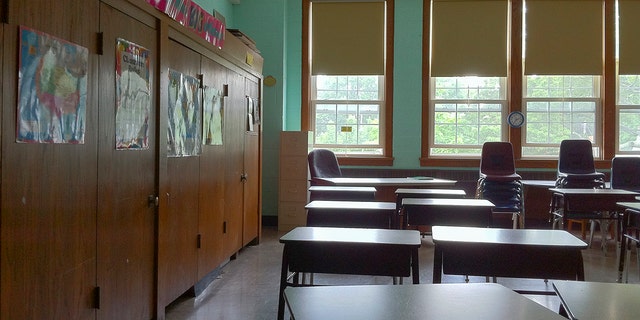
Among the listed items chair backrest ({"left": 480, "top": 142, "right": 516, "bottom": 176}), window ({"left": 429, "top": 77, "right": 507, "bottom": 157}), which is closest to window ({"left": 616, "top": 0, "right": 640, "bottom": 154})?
window ({"left": 429, "top": 77, "right": 507, "bottom": 157})

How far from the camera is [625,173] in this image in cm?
669

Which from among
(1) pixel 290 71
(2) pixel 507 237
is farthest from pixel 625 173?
(2) pixel 507 237

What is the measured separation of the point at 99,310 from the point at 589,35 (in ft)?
23.7

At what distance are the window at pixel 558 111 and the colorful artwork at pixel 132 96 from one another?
234 inches

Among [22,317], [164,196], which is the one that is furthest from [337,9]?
[22,317]

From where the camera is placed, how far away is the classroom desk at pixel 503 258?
9.20 feet

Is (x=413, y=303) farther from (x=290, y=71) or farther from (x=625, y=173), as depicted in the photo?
(x=290, y=71)

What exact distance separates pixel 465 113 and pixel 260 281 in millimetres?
4391

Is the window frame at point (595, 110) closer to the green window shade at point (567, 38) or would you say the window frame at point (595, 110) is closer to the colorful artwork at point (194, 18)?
the green window shade at point (567, 38)

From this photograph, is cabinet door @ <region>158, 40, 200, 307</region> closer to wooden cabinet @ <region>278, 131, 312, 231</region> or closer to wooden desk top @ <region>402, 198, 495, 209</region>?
wooden desk top @ <region>402, 198, 495, 209</region>

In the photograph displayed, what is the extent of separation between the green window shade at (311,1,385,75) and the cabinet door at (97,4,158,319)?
4.78m

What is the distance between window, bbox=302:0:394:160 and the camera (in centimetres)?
798

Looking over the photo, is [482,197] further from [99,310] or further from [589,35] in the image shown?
[99,310]

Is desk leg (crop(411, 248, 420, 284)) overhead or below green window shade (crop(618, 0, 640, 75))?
below
